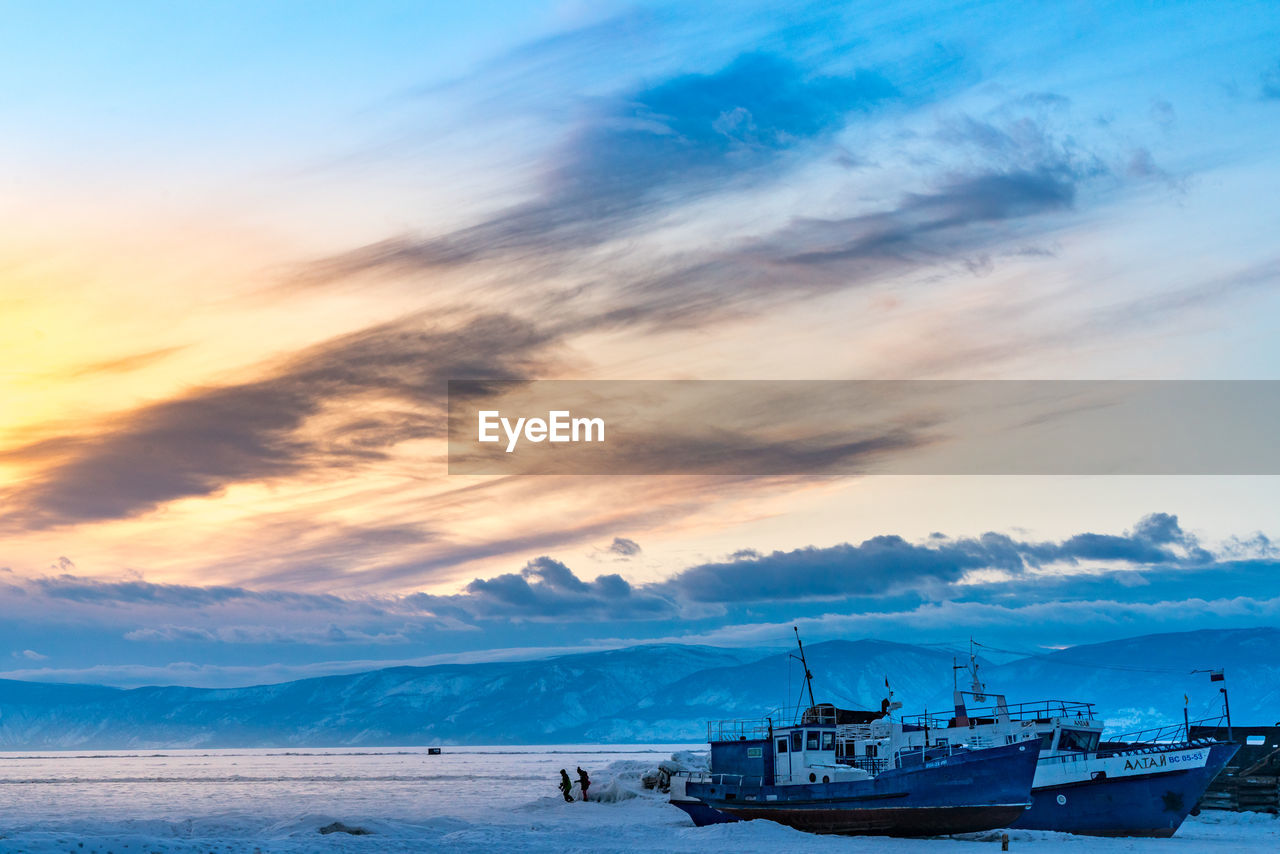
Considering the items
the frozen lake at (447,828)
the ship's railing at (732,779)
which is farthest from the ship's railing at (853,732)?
the frozen lake at (447,828)

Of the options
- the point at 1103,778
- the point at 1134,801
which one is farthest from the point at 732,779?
the point at 1134,801

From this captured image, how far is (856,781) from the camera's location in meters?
62.0

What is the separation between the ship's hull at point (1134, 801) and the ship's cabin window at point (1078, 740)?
11.9 ft

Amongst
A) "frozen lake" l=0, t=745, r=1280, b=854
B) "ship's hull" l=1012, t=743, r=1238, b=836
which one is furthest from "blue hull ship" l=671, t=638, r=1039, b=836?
"ship's hull" l=1012, t=743, r=1238, b=836

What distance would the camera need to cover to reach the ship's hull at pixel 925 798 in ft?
192

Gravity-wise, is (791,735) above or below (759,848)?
above

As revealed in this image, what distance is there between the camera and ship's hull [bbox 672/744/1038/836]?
58.5 metres

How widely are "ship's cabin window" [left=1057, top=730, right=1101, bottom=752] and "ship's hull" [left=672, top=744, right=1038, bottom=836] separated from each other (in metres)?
10.5

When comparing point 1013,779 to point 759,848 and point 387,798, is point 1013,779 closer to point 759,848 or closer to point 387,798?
point 759,848

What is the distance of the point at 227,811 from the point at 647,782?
3347 centimetres

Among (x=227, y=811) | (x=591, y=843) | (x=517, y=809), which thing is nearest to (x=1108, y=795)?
(x=591, y=843)

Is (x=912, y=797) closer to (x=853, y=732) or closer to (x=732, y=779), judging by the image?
(x=853, y=732)

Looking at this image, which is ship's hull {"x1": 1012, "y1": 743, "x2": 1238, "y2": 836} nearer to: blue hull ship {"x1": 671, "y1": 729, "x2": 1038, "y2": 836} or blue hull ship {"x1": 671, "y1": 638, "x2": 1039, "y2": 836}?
blue hull ship {"x1": 671, "y1": 729, "x2": 1038, "y2": 836}

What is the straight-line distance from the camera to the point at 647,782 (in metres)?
98.4
